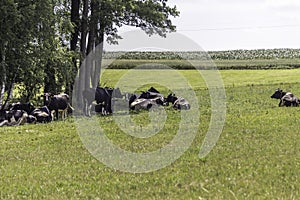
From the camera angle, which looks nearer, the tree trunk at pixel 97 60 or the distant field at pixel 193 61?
the tree trunk at pixel 97 60

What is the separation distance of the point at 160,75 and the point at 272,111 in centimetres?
3813

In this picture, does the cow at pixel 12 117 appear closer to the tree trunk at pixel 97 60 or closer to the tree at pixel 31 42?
the tree at pixel 31 42

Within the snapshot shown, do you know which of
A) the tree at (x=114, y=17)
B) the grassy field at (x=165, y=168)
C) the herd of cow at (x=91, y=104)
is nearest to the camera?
the grassy field at (x=165, y=168)

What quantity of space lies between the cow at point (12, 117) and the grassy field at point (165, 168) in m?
4.50

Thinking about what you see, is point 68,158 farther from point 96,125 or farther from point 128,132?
point 96,125

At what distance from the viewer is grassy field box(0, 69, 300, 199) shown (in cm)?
1054

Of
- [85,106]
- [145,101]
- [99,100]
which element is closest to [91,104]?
[85,106]

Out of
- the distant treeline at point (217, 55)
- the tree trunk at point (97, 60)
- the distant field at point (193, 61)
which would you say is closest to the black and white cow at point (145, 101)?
the tree trunk at point (97, 60)

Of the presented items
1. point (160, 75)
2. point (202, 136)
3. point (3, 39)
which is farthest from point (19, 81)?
point (160, 75)

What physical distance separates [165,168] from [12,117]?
52.4ft

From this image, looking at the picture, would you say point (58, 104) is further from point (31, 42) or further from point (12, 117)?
point (31, 42)

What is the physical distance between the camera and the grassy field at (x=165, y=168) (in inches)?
415

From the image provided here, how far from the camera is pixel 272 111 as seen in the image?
2570cm

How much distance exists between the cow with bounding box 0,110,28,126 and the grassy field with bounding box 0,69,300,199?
4.50 meters
